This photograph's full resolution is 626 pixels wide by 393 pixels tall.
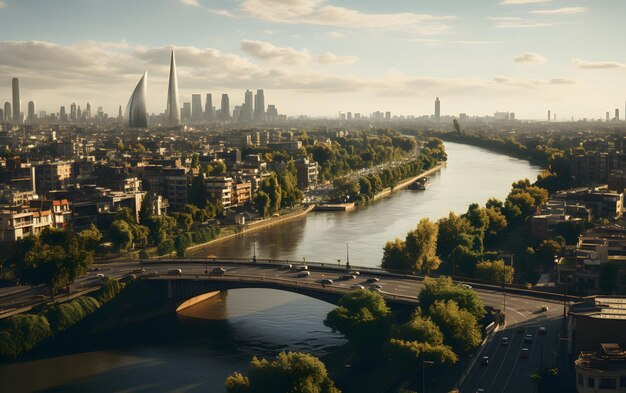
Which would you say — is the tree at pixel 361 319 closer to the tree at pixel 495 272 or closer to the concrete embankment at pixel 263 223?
the tree at pixel 495 272

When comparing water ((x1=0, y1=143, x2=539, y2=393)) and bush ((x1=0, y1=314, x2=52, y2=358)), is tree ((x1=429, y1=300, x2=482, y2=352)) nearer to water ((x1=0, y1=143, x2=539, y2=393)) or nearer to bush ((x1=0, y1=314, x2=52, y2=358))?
water ((x1=0, y1=143, x2=539, y2=393))

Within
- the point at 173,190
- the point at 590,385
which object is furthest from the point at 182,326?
the point at 173,190

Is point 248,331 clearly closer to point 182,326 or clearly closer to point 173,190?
point 182,326

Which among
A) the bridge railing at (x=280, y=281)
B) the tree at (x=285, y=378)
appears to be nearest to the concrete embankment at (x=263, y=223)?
the bridge railing at (x=280, y=281)

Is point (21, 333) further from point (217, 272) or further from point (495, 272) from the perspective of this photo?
point (495, 272)

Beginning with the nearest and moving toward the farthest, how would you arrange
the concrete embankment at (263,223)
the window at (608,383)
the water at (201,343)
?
1. the window at (608,383)
2. the water at (201,343)
3. the concrete embankment at (263,223)

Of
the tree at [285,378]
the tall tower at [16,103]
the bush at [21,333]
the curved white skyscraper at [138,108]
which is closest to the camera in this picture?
the tree at [285,378]
